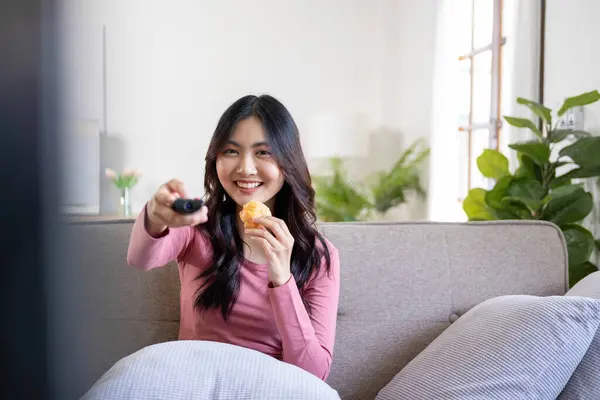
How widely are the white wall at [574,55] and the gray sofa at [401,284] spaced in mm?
1062

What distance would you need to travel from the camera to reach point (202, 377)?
83cm

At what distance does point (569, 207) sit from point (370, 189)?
297 centimetres

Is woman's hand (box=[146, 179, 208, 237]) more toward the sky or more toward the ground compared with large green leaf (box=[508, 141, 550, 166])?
more toward the ground

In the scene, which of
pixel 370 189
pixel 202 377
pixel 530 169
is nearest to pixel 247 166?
pixel 202 377

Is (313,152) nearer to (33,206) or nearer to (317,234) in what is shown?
(317,234)

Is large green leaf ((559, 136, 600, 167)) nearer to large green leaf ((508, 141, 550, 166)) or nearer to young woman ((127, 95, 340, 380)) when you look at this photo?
large green leaf ((508, 141, 550, 166))

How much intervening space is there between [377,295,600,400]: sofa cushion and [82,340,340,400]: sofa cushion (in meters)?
0.37

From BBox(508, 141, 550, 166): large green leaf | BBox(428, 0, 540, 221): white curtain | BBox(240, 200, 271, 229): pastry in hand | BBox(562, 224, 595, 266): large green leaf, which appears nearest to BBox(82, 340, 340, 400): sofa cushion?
BBox(240, 200, 271, 229): pastry in hand

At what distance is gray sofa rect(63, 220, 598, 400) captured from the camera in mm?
1443

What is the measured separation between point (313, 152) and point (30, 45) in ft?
16.0

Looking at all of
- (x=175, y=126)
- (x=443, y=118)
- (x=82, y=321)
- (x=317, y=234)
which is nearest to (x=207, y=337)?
(x=317, y=234)

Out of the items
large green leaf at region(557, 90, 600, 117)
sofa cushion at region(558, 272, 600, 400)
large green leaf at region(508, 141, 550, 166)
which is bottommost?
sofa cushion at region(558, 272, 600, 400)

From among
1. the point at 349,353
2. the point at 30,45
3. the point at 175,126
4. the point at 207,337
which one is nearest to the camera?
the point at 30,45

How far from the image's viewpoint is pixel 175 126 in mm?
4930
